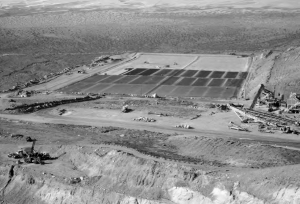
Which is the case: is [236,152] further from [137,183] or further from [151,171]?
[137,183]

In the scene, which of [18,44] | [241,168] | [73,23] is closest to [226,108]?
[241,168]

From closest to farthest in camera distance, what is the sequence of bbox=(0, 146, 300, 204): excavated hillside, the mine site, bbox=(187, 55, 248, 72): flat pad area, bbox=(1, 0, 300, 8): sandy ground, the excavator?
bbox=(0, 146, 300, 204): excavated hillside, the mine site, the excavator, bbox=(187, 55, 248, 72): flat pad area, bbox=(1, 0, 300, 8): sandy ground

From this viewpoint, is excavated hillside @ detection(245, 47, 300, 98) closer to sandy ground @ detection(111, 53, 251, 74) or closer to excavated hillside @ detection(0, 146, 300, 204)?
sandy ground @ detection(111, 53, 251, 74)

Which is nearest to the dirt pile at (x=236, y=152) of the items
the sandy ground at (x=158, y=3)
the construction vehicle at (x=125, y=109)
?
the construction vehicle at (x=125, y=109)

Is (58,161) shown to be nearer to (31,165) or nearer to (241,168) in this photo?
(31,165)

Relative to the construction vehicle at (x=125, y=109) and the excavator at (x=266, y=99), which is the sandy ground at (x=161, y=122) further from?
the excavator at (x=266, y=99)

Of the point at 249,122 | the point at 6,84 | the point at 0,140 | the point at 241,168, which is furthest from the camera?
the point at 6,84


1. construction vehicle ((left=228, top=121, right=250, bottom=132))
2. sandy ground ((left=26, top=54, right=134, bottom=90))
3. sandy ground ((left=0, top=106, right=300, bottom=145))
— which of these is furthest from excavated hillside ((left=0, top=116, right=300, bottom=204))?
sandy ground ((left=26, top=54, right=134, bottom=90))

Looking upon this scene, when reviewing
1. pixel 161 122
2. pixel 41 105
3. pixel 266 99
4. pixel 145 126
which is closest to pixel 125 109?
pixel 161 122
